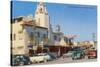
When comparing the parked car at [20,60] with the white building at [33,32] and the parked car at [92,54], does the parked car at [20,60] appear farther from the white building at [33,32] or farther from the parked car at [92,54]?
the parked car at [92,54]

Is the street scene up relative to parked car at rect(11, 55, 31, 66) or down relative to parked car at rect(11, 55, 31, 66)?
up

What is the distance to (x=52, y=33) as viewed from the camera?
196cm

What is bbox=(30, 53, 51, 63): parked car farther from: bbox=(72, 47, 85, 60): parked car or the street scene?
bbox=(72, 47, 85, 60): parked car

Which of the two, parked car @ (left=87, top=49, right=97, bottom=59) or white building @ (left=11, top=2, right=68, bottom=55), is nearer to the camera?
white building @ (left=11, top=2, right=68, bottom=55)

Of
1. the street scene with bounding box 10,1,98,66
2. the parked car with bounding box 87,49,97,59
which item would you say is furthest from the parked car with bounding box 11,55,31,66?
the parked car with bounding box 87,49,97,59

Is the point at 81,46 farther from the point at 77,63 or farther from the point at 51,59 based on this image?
the point at 51,59

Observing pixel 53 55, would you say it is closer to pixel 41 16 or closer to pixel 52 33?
pixel 52 33

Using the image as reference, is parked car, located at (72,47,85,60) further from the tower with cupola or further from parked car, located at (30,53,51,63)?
the tower with cupola

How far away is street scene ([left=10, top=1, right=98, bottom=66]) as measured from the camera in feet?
6.15

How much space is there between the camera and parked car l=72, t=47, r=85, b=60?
2.02 meters

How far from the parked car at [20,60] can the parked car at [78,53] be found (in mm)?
461

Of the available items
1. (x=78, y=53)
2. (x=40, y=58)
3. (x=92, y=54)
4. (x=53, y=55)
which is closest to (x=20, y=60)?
(x=40, y=58)

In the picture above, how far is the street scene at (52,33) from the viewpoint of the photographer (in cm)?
187

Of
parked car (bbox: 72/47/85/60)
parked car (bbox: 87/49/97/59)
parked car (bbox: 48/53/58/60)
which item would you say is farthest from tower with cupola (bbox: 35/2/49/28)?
parked car (bbox: 87/49/97/59)
